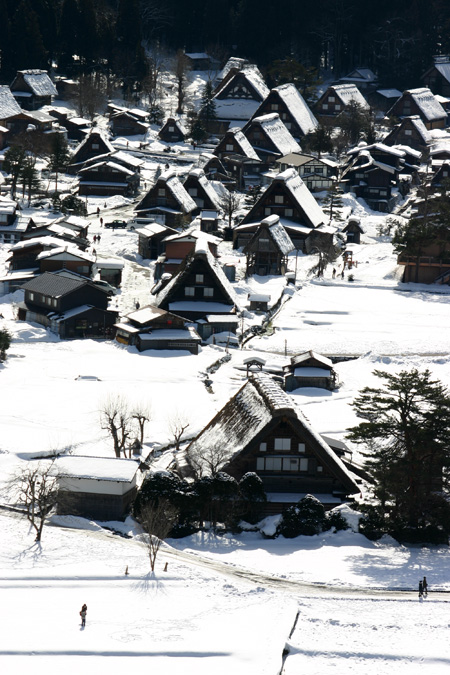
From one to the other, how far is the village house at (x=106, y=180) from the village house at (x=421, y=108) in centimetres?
3272

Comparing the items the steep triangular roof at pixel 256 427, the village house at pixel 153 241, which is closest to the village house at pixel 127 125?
the village house at pixel 153 241

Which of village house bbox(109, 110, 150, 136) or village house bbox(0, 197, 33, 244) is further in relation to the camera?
village house bbox(109, 110, 150, 136)

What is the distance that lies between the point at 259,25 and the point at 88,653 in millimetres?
96401

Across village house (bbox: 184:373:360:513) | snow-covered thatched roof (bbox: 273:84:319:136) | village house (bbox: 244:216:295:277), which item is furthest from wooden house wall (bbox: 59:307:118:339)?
snow-covered thatched roof (bbox: 273:84:319:136)

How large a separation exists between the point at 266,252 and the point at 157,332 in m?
14.5

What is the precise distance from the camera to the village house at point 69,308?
56.1 m

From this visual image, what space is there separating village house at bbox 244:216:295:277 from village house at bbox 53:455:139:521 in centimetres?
3184

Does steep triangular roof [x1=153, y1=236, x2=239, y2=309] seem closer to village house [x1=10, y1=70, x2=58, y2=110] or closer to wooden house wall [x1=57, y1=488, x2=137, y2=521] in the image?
wooden house wall [x1=57, y1=488, x2=137, y2=521]

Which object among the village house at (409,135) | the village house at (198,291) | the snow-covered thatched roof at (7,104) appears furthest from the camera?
the village house at (409,135)

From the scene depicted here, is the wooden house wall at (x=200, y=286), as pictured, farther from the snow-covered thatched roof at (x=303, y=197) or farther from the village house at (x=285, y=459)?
the village house at (x=285, y=459)

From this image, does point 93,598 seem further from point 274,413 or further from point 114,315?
point 114,315

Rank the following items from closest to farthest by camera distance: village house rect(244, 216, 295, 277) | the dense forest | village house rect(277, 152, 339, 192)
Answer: village house rect(244, 216, 295, 277) < village house rect(277, 152, 339, 192) < the dense forest

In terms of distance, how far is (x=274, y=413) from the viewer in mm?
36594

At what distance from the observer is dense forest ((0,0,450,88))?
10562cm
